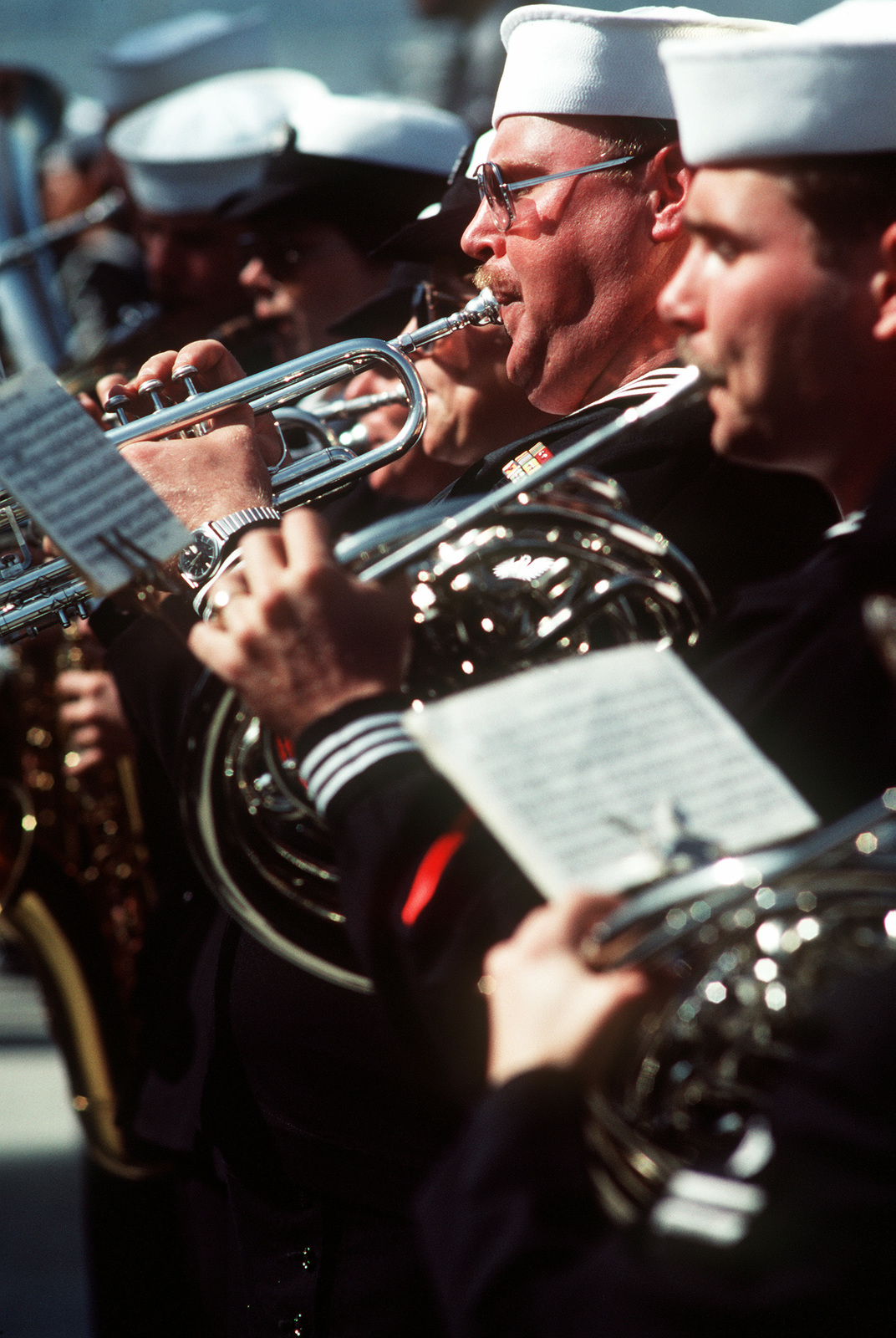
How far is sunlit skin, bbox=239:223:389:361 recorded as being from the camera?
4133mm

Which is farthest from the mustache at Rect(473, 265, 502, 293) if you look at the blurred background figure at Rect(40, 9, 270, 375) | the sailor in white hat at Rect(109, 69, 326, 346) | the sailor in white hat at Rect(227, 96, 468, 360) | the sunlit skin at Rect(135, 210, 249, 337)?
the blurred background figure at Rect(40, 9, 270, 375)

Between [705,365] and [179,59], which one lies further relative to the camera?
[179,59]

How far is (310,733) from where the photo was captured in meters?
1.49

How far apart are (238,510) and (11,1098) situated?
3.72 m

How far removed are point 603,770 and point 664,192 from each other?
154 cm

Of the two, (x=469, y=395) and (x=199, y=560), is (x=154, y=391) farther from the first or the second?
(x=469, y=395)

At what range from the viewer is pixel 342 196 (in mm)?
4066

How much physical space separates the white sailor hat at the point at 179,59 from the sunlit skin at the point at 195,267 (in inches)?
63.8

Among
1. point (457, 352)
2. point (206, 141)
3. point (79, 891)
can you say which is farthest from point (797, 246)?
point (206, 141)

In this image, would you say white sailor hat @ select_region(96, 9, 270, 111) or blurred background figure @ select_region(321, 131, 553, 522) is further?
white sailor hat @ select_region(96, 9, 270, 111)

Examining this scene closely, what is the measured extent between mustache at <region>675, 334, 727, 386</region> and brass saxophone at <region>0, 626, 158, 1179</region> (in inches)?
88.2

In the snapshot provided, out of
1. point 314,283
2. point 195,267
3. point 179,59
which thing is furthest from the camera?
point 179,59

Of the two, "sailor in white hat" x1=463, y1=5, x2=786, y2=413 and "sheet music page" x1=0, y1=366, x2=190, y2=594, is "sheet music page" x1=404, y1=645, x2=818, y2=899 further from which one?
"sailor in white hat" x1=463, y1=5, x2=786, y2=413

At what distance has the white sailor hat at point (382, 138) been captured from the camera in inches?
159
